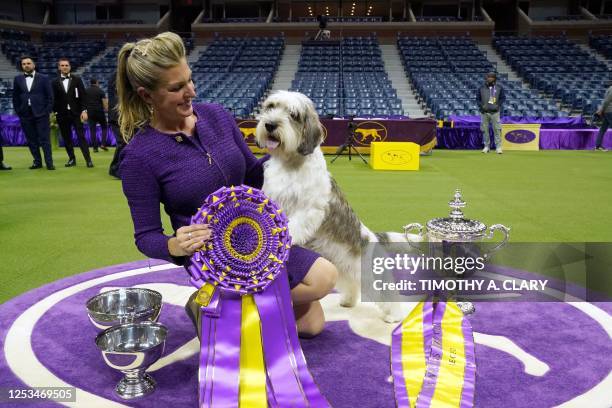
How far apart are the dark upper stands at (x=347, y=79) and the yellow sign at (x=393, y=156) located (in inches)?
176

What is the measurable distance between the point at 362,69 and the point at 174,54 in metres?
17.5

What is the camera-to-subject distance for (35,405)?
6.23 ft

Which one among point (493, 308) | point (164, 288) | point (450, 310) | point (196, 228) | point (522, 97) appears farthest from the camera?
point (522, 97)

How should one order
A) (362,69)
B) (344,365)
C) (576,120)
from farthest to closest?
(362,69) < (576,120) < (344,365)

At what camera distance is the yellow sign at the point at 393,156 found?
8.45 m

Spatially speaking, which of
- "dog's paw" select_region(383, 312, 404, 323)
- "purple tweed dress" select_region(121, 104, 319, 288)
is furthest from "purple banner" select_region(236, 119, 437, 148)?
"purple tweed dress" select_region(121, 104, 319, 288)

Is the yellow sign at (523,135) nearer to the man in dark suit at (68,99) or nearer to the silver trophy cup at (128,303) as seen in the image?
the man in dark suit at (68,99)

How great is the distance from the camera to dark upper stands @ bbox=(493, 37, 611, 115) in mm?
15032

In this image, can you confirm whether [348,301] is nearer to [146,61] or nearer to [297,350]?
[297,350]

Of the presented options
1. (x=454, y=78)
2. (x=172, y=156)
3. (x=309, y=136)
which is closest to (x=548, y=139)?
(x=454, y=78)

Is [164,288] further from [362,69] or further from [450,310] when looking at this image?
[362,69]

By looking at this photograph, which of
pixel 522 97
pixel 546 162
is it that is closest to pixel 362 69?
pixel 522 97

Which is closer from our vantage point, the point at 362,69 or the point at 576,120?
the point at 576,120

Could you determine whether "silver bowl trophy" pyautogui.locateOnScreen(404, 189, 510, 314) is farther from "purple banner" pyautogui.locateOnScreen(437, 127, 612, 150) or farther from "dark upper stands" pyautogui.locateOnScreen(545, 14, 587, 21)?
"dark upper stands" pyautogui.locateOnScreen(545, 14, 587, 21)
